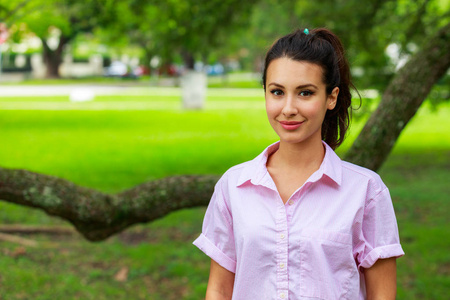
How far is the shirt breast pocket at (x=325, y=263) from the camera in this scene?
1884mm

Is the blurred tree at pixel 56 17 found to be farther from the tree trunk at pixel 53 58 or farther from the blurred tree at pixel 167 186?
the blurred tree at pixel 167 186

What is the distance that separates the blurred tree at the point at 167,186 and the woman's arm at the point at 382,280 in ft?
6.26

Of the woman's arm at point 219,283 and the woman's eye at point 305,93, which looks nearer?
the woman's eye at point 305,93

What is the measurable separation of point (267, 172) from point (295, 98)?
10.2 inches

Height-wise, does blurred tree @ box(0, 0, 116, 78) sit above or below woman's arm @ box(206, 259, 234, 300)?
above

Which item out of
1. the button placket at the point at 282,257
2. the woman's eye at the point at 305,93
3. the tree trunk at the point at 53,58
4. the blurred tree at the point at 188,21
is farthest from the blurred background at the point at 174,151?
the tree trunk at the point at 53,58

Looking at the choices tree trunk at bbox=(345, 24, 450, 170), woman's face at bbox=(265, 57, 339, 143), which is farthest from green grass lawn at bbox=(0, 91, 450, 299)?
woman's face at bbox=(265, 57, 339, 143)

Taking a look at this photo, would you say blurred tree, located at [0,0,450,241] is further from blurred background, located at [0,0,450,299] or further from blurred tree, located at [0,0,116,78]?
blurred tree, located at [0,0,116,78]

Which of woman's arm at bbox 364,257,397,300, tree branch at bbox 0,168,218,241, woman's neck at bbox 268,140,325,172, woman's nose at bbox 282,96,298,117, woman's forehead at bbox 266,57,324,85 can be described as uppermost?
woman's forehead at bbox 266,57,324,85

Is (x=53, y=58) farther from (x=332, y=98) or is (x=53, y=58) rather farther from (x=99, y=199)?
(x=332, y=98)

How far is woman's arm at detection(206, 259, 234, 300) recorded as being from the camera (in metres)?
2.11

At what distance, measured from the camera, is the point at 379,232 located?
1.94m

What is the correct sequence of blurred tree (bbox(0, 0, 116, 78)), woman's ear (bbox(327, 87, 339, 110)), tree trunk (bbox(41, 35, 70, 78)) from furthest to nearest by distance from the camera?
tree trunk (bbox(41, 35, 70, 78)), blurred tree (bbox(0, 0, 116, 78)), woman's ear (bbox(327, 87, 339, 110))

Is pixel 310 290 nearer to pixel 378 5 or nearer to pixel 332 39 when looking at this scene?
pixel 332 39
